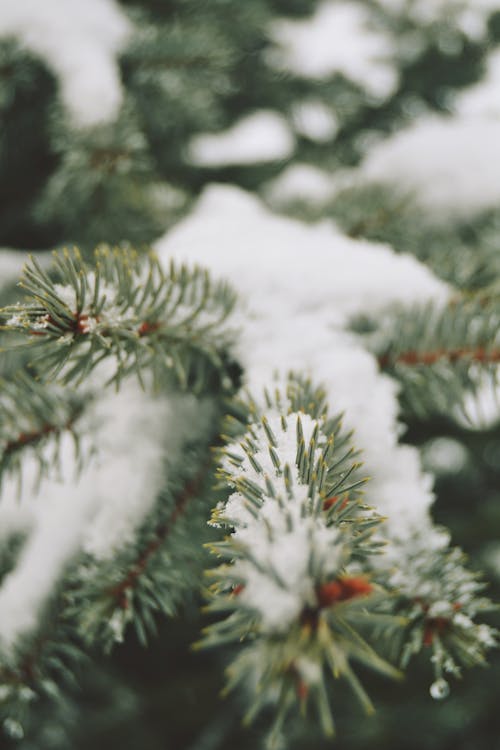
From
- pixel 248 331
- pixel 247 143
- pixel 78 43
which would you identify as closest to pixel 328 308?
pixel 248 331

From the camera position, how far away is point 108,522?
62 cm

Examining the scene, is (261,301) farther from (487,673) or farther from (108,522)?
(487,673)

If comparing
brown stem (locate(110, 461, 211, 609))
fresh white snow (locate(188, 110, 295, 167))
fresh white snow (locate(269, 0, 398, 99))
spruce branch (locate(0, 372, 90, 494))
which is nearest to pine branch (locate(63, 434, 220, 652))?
brown stem (locate(110, 461, 211, 609))

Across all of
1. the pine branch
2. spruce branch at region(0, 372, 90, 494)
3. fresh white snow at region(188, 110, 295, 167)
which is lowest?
the pine branch

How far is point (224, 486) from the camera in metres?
0.49

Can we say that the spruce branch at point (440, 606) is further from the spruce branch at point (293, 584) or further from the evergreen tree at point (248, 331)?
the spruce branch at point (293, 584)

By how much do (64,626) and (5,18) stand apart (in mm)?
940

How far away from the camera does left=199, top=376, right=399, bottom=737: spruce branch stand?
0.93ft

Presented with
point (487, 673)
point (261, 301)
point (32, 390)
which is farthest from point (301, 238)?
point (487, 673)

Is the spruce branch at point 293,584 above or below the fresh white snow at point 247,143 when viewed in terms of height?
below

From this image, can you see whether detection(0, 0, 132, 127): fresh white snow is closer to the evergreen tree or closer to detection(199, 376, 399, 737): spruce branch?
the evergreen tree

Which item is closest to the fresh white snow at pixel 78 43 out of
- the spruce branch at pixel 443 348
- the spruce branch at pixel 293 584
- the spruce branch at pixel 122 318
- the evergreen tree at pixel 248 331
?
the evergreen tree at pixel 248 331

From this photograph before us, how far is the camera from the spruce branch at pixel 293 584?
0.93 feet

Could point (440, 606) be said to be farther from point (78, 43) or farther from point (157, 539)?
point (78, 43)
